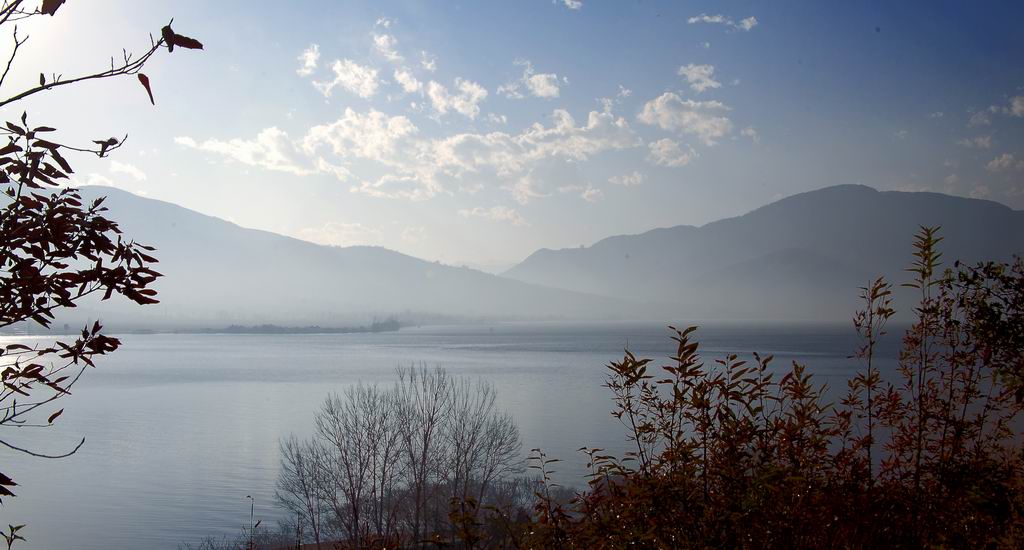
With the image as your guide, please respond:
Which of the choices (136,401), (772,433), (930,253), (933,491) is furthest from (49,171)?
(136,401)

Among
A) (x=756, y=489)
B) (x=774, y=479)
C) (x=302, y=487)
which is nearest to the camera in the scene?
(x=756, y=489)

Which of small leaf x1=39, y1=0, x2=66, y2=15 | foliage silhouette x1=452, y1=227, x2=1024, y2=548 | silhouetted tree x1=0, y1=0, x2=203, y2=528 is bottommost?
foliage silhouette x1=452, y1=227, x2=1024, y2=548

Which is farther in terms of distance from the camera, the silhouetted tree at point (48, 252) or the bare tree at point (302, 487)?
the bare tree at point (302, 487)

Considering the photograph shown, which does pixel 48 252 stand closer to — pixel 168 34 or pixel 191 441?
pixel 168 34

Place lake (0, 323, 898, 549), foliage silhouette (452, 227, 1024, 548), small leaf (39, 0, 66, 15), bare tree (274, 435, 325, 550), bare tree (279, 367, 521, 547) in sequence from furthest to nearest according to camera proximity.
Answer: lake (0, 323, 898, 549), bare tree (274, 435, 325, 550), bare tree (279, 367, 521, 547), foliage silhouette (452, 227, 1024, 548), small leaf (39, 0, 66, 15)

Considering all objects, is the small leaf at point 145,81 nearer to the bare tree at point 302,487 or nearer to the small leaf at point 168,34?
the small leaf at point 168,34

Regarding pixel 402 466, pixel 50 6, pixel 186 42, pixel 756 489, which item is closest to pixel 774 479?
pixel 756 489

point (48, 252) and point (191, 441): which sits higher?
point (48, 252)

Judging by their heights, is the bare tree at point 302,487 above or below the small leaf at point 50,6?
below

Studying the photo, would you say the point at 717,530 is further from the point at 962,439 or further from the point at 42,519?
the point at 42,519

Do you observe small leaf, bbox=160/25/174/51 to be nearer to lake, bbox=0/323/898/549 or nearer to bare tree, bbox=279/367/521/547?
bare tree, bbox=279/367/521/547

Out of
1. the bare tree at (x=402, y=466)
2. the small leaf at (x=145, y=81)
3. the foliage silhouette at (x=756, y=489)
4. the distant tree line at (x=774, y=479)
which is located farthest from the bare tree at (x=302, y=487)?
the small leaf at (x=145, y=81)

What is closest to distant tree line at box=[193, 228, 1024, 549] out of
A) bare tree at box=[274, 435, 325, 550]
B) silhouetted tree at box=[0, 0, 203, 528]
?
silhouetted tree at box=[0, 0, 203, 528]

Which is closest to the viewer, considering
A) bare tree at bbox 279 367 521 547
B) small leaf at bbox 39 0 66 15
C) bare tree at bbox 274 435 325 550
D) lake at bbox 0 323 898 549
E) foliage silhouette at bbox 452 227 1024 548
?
small leaf at bbox 39 0 66 15
